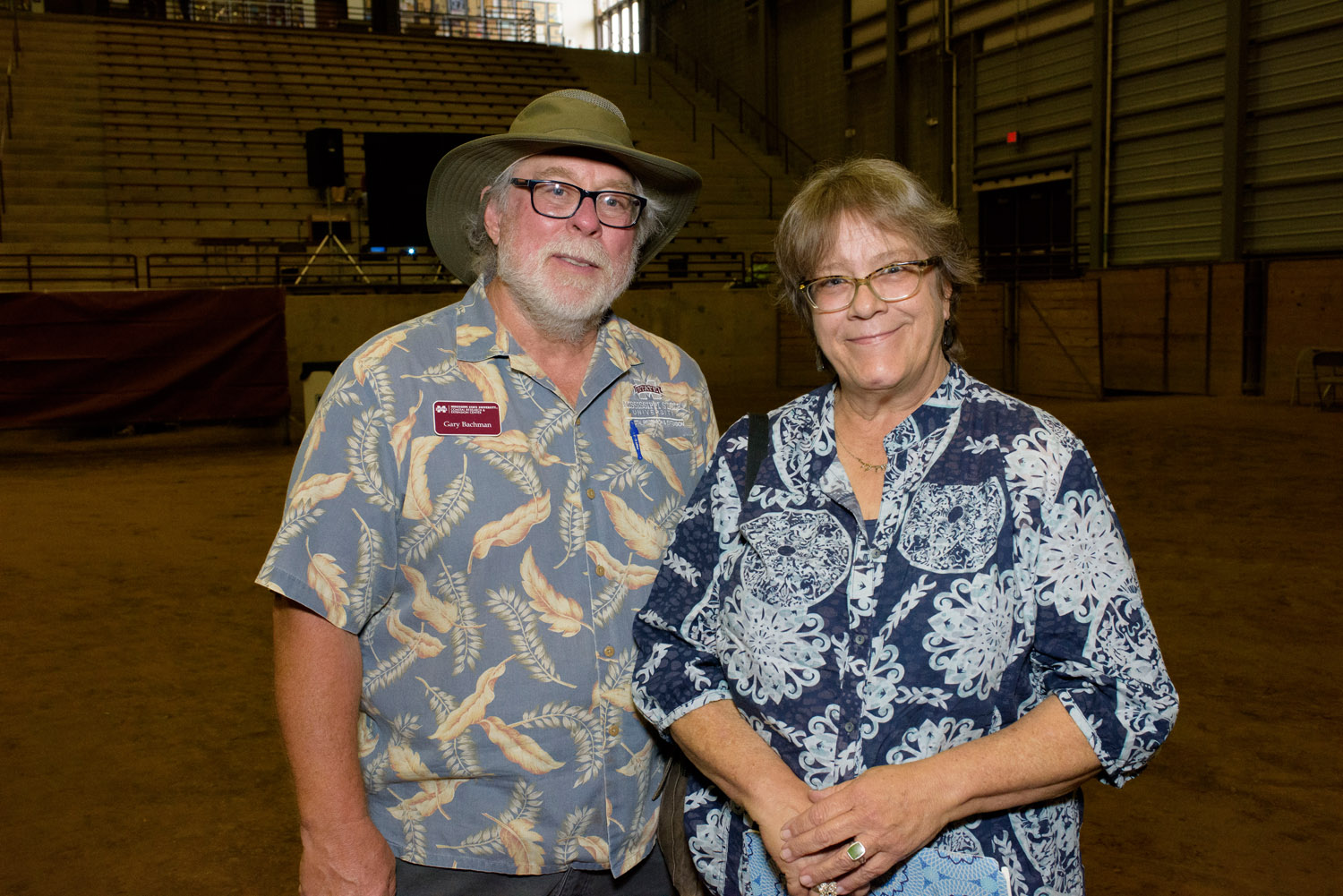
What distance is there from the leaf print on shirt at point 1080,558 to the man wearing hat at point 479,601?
657mm

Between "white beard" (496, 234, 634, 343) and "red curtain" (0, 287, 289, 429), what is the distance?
10.4m

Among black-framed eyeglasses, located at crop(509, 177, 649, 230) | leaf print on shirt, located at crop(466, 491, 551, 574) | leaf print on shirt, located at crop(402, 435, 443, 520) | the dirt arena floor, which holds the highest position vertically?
black-framed eyeglasses, located at crop(509, 177, 649, 230)

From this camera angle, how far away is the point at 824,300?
1.66m

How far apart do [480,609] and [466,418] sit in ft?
0.99

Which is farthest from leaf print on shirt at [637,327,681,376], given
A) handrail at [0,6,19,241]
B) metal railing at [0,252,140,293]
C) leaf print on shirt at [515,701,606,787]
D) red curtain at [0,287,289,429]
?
handrail at [0,6,19,241]

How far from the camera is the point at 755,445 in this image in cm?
169

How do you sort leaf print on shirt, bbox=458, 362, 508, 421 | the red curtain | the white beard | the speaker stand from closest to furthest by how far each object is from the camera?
leaf print on shirt, bbox=458, 362, 508, 421, the white beard, the red curtain, the speaker stand

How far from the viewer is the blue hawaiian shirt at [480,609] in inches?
64.4

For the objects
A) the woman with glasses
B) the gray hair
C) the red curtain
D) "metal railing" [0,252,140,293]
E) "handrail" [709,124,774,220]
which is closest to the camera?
the woman with glasses

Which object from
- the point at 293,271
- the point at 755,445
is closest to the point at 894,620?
the point at 755,445

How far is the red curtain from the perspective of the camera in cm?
1077

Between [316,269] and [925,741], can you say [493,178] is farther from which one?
[316,269]

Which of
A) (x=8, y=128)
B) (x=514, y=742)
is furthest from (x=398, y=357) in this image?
(x=8, y=128)

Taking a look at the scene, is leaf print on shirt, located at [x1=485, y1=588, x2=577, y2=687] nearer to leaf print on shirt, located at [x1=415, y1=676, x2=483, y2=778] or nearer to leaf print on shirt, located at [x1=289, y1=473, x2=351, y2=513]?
leaf print on shirt, located at [x1=415, y1=676, x2=483, y2=778]
